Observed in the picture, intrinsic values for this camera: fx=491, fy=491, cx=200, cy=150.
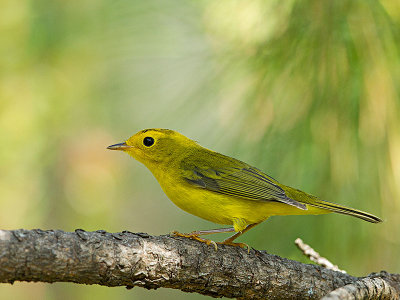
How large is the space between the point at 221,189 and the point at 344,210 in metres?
0.88

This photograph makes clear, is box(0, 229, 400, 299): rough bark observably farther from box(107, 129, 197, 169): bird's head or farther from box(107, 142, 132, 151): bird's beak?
box(107, 142, 132, 151): bird's beak

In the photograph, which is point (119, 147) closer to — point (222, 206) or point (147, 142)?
point (147, 142)

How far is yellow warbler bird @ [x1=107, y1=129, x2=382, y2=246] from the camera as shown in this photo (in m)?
3.32

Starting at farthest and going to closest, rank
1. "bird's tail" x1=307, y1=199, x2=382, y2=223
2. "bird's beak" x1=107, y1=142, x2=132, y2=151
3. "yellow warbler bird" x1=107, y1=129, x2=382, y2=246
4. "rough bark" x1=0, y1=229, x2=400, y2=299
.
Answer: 1. "bird's beak" x1=107, y1=142, x2=132, y2=151
2. "yellow warbler bird" x1=107, y1=129, x2=382, y2=246
3. "bird's tail" x1=307, y1=199, x2=382, y2=223
4. "rough bark" x1=0, y1=229, x2=400, y2=299

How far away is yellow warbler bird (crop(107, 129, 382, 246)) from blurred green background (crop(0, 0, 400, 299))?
15cm

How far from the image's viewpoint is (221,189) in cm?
353

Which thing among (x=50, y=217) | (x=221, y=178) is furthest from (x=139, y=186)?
(x=221, y=178)

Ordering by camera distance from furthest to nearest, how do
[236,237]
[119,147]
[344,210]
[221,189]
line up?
[119,147] < [221,189] < [236,237] < [344,210]

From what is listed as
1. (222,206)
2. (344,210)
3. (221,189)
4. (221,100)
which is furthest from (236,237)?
(221,100)

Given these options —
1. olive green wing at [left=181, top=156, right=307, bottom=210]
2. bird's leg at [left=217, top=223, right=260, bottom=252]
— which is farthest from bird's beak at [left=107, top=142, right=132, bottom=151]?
bird's leg at [left=217, top=223, right=260, bottom=252]

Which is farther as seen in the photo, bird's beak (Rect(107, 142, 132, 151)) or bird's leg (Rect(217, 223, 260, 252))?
bird's beak (Rect(107, 142, 132, 151))

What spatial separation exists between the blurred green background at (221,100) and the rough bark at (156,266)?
0.60 m

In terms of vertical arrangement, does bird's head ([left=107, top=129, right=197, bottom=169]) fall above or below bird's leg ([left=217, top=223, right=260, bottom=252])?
above

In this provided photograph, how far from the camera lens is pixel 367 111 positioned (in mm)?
3189
